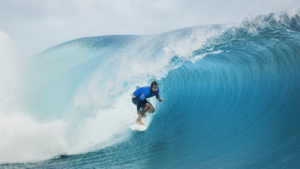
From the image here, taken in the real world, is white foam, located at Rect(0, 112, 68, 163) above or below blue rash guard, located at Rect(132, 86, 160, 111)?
below

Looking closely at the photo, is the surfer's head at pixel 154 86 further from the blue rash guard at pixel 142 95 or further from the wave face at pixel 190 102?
the wave face at pixel 190 102

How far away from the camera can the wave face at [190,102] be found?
3975 millimetres

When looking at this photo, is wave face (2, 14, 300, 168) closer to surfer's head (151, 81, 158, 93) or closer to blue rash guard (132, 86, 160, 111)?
blue rash guard (132, 86, 160, 111)

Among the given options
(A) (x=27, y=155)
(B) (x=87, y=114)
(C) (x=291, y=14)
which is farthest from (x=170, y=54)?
(A) (x=27, y=155)

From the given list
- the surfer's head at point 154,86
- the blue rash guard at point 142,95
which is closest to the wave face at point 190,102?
the blue rash guard at point 142,95

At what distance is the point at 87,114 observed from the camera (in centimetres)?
511

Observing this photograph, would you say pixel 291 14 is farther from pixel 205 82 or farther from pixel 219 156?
pixel 219 156

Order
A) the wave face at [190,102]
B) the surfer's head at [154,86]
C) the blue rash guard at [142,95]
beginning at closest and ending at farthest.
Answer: the wave face at [190,102]
the surfer's head at [154,86]
the blue rash guard at [142,95]

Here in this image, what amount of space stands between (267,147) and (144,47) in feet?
21.9

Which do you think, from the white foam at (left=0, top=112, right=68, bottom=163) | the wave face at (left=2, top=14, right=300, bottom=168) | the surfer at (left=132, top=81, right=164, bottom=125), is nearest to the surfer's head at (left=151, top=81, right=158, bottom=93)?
the surfer at (left=132, top=81, right=164, bottom=125)

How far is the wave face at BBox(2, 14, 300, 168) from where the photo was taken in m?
3.97

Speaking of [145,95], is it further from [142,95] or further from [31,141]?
[31,141]

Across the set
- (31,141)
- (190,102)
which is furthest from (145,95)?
(31,141)

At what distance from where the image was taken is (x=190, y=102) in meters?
6.48
